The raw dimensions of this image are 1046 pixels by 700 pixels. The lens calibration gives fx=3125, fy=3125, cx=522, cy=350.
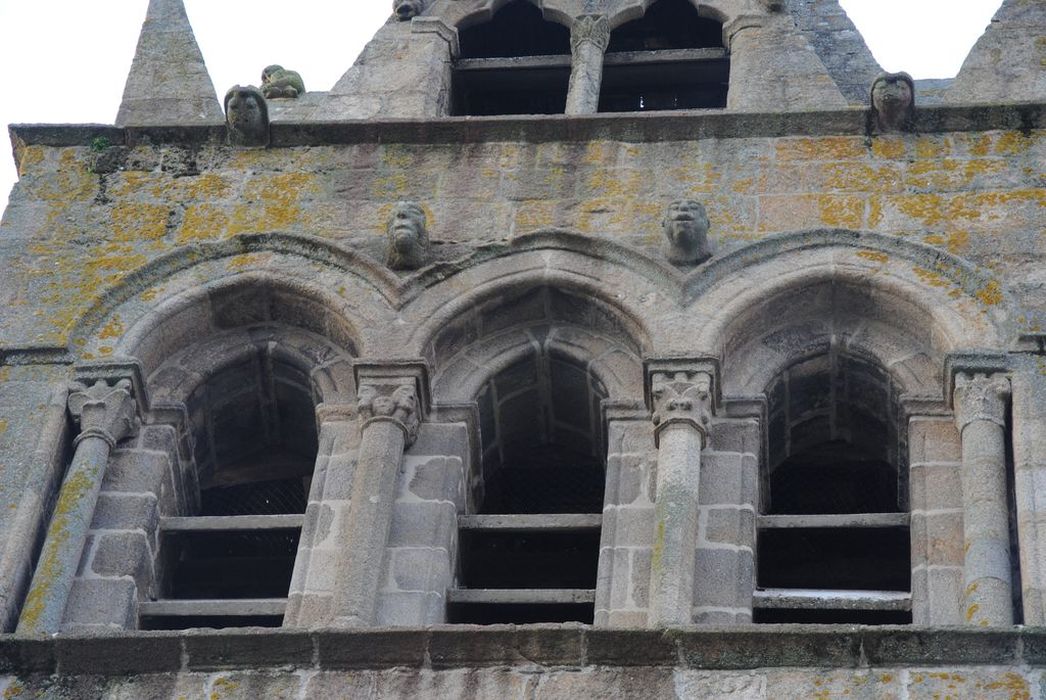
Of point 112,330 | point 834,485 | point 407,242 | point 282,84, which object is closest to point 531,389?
point 407,242

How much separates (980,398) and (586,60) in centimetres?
505

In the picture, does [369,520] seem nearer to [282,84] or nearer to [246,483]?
[246,483]

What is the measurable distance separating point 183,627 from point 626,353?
2919 millimetres

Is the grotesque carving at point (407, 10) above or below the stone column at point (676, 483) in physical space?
above

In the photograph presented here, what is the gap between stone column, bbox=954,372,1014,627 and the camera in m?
14.9

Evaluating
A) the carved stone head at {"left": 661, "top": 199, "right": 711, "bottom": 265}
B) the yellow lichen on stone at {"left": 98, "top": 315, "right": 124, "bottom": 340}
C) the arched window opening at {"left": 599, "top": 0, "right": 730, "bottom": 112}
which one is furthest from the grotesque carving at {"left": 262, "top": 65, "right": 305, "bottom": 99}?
the carved stone head at {"left": 661, "top": 199, "right": 711, "bottom": 265}

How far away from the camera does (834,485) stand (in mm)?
17531

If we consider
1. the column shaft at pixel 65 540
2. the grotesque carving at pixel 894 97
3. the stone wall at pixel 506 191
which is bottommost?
the column shaft at pixel 65 540

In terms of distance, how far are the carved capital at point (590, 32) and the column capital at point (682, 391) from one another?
4425 millimetres

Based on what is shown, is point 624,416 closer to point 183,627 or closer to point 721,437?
point 721,437

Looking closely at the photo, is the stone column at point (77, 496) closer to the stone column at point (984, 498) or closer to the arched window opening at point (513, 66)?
the stone column at point (984, 498)

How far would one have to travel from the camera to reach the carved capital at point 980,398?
16062 millimetres

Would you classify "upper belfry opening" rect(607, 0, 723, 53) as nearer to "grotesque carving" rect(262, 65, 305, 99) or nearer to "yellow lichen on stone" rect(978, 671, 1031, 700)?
"grotesque carving" rect(262, 65, 305, 99)

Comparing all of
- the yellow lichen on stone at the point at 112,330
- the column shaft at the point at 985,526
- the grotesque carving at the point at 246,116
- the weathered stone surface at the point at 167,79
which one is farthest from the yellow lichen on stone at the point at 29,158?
the column shaft at the point at 985,526
